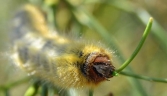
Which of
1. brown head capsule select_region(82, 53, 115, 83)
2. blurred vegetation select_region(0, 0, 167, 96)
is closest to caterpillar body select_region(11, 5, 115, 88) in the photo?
brown head capsule select_region(82, 53, 115, 83)

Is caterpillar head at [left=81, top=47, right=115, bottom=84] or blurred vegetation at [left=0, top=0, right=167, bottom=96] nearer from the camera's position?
caterpillar head at [left=81, top=47, right=115, bottom=84]

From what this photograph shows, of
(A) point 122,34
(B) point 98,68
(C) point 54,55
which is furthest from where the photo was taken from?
(A) point 122,34

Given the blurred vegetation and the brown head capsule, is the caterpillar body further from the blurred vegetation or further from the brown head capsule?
the blurred vegetation

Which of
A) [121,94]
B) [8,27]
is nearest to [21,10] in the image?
[8,27]

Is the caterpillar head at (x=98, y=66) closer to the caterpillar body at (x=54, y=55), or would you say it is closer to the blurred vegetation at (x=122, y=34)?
the caterpillar body at (x=54, y=55)

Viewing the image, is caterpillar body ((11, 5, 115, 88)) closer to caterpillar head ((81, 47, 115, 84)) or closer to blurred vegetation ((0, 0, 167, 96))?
caterpillar head ((81, 47, 115, 84))

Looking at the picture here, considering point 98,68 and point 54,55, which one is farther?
point 54,55

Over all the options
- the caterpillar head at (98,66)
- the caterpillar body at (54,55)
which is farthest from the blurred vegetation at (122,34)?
the caterpillar head at (98,66)

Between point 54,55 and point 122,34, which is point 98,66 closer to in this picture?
point 54,55

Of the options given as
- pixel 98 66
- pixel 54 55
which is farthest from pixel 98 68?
pixel 54 55
